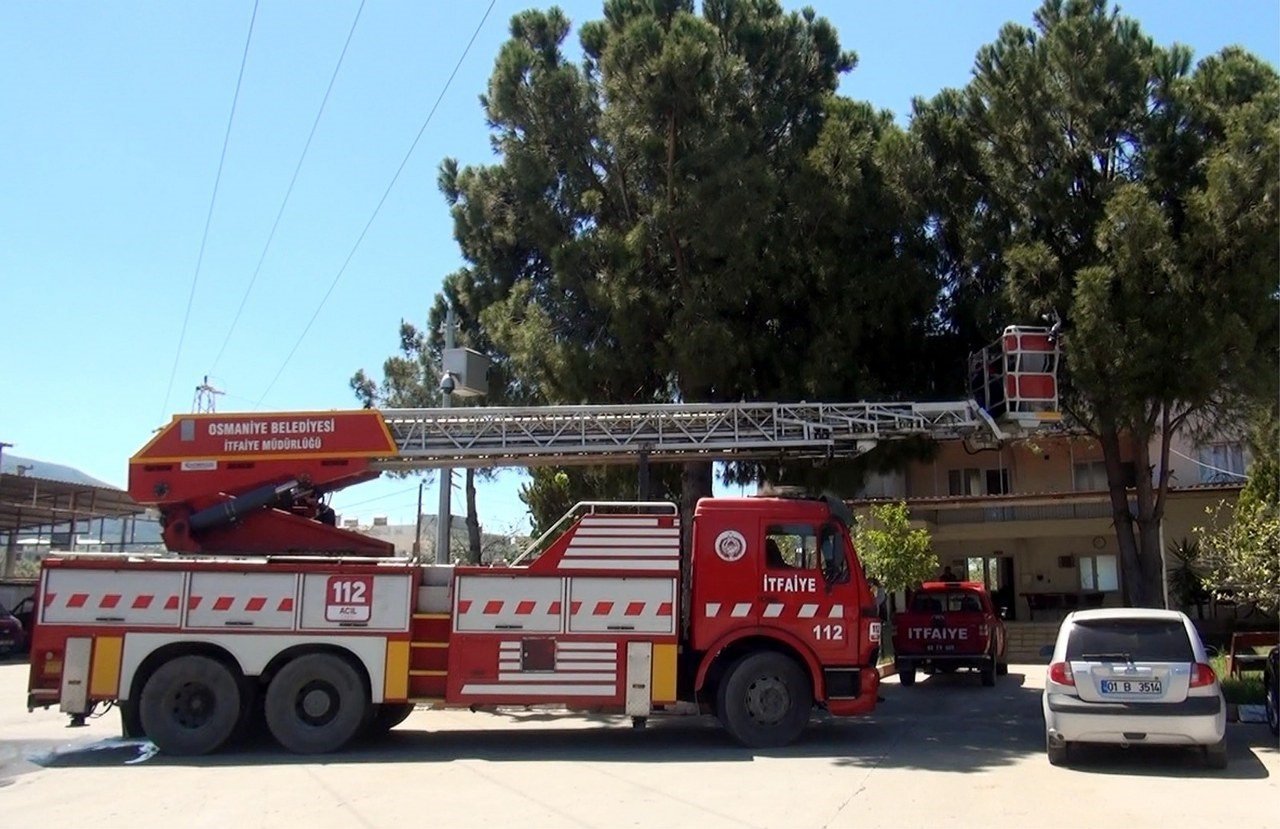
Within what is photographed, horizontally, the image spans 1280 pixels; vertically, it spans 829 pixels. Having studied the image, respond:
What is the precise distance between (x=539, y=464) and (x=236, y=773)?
5787 millimetres

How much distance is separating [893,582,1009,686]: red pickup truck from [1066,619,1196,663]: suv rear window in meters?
9.71

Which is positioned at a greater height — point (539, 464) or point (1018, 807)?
point (539, 464)

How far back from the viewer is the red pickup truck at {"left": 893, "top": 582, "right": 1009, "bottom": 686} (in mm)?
20469

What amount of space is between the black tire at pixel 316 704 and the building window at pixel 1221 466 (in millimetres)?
25625

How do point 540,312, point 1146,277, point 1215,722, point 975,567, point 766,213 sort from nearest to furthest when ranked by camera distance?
1. point 1215,722
2. point 1146,277
3. point 766,213
4. point 540,312
5. point 975,567

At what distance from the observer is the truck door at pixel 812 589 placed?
490 inches

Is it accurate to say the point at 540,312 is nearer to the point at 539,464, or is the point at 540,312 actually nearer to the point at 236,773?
the point at 539,464

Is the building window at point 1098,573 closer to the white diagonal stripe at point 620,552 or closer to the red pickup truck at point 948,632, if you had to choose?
the red pickup truck at point 948,632

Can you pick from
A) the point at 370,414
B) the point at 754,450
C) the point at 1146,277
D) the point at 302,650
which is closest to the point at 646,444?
the point at 754,450

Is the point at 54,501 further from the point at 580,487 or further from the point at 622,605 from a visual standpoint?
the point at 622,605

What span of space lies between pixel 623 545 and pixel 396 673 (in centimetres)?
299

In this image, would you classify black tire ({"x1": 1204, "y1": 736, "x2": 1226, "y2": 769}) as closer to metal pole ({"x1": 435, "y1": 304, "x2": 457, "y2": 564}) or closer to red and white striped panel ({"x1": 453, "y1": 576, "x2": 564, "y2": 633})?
red and white striped panel ({"x1": 453, "y1": 576, "x2": 564, "y2": 633})

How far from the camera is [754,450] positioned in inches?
578

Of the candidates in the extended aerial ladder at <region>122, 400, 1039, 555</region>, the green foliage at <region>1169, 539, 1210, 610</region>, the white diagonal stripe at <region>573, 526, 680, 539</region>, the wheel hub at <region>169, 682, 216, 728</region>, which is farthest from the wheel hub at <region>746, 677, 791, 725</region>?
the green foliage at <region>1169, 539, 1210, 610</region>
